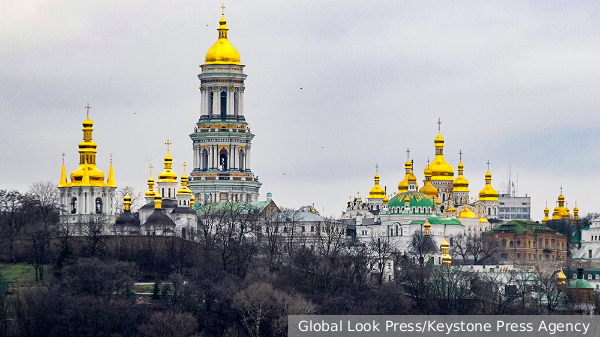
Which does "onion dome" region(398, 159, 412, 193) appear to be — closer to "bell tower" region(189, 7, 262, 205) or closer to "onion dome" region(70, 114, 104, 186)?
"bell tower" region(189, 7, 262, 205)

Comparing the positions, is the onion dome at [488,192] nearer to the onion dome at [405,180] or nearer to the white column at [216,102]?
the onion dome at [405,180]

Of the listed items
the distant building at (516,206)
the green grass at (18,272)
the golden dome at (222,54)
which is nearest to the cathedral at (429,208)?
the golden dome at (222,54)

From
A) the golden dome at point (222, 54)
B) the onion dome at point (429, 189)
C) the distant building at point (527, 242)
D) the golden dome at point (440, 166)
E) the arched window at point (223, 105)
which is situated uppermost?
the golden dome at point (222, 54)

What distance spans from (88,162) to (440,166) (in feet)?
127

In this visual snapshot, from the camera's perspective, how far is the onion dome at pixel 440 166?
123m

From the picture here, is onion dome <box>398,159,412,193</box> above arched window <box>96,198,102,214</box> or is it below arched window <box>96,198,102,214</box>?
above

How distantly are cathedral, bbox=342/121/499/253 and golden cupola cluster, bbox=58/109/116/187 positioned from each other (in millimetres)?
21586

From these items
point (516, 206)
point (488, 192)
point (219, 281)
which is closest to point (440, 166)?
point (488, 192)

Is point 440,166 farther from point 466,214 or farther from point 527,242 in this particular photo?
point 527,242

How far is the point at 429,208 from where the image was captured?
111m

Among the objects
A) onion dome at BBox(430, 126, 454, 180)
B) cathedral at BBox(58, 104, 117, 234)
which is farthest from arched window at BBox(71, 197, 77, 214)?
onion dome at BBox(430, 126, 454, 180)

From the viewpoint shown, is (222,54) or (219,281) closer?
(219,281)

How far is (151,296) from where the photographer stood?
7500 centimetres

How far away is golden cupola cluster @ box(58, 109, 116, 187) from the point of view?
9050 cm
